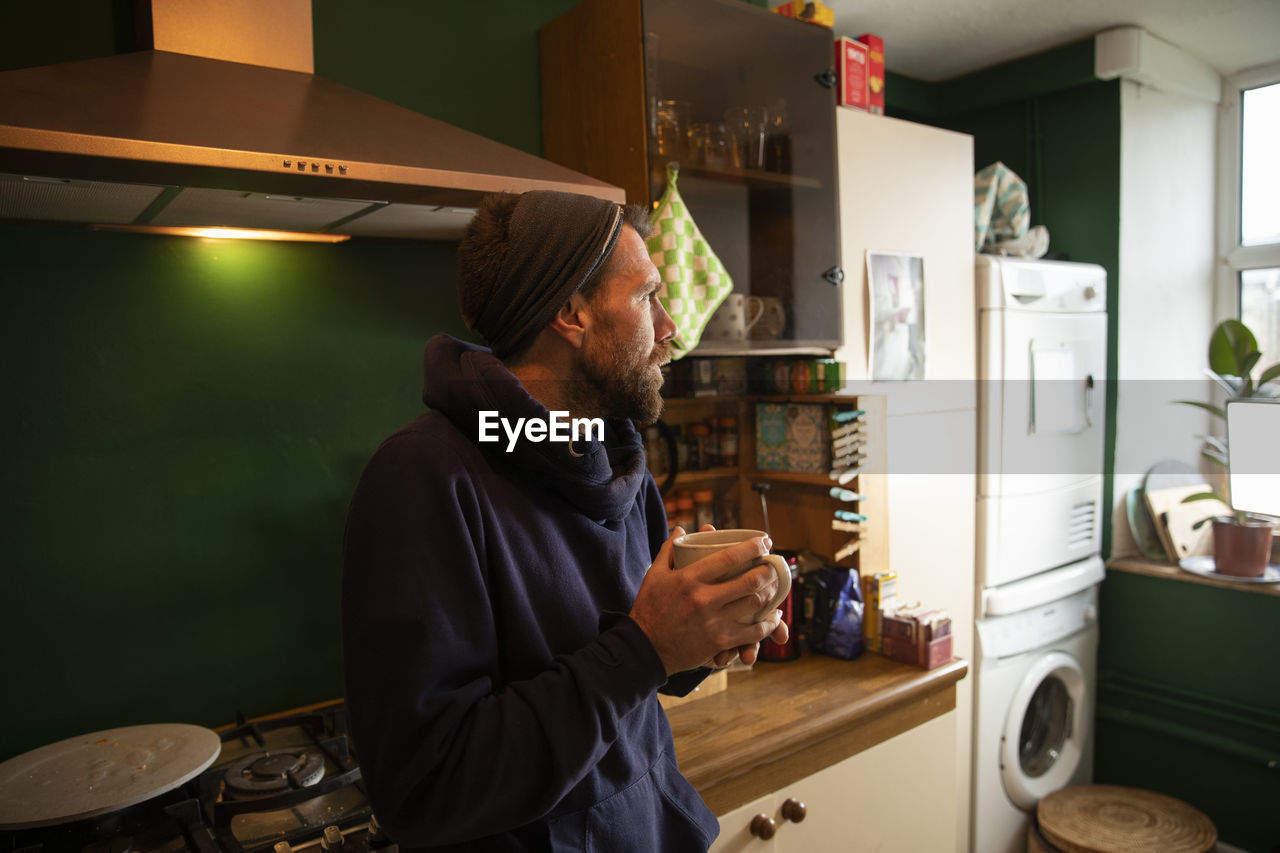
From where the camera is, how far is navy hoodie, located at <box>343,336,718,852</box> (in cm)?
79

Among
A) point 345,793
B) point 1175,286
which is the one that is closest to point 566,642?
point 345,793

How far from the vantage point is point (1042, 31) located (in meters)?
2.78

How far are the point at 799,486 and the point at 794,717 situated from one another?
0.71m

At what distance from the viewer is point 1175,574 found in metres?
2.79

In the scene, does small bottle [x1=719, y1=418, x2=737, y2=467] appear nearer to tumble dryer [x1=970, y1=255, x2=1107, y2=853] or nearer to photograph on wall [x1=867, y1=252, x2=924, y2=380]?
photograph on wall [x1=867, y1=252, x2=924, y2=380]

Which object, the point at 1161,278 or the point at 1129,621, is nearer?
the point at 1129,621

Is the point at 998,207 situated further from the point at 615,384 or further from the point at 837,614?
the point at 615,384

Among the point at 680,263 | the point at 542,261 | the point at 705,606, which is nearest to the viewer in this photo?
the point at 705,606

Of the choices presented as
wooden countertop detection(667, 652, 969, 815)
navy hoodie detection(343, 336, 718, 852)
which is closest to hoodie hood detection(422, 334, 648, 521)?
navy hoodie detection(343, 336, 718, 852)

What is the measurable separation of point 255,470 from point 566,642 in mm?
1005

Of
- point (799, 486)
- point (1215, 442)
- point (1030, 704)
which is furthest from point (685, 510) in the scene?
point (1215, 442)

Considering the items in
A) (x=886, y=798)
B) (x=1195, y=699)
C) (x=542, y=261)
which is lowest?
(x=1195, y=699)

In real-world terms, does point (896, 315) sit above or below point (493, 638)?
above

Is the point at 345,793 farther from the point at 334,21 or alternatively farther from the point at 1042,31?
the point at 1042,31
